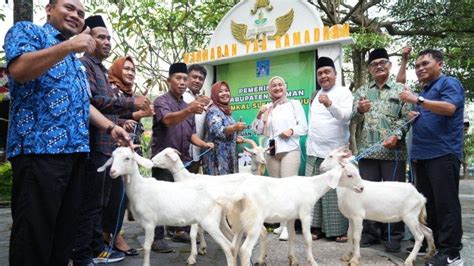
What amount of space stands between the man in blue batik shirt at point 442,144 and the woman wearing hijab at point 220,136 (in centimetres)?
211

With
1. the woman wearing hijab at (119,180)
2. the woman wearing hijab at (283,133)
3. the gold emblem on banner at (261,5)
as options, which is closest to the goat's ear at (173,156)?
the woman wearing hijab at (119,180)

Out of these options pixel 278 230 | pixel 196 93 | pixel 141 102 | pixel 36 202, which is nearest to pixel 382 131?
pixel 278 230

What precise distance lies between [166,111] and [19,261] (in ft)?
8.41

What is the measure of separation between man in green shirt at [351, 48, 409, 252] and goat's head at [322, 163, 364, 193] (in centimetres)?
82

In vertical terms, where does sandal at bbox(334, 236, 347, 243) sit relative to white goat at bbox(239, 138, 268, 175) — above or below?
below

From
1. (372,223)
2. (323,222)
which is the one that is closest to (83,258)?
(323,222)

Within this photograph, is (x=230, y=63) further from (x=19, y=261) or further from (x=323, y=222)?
(x=19, y=261)

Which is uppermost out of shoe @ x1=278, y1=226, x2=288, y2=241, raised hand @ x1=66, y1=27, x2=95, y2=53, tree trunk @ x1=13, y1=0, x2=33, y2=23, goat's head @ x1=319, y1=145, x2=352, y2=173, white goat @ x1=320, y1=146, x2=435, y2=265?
tree trunk @ x1=13, y1=0, x2=33, y2=23

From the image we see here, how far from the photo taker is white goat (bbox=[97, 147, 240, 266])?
383 cm

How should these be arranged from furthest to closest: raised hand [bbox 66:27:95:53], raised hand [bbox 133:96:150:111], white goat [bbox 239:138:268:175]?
white goat [bbox 239:138:268:175] < raised hand [bbox 133:96:150:111] < raised hand [bbox 66:27:95:53]

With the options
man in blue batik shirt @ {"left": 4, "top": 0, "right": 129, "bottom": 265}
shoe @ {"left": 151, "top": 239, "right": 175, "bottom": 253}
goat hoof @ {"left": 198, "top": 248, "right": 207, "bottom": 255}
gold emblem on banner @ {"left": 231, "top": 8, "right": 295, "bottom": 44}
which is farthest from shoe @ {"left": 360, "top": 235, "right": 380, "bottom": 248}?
man in blue batik shirt @ {"left": 4, "top": 0, "right": 129, "bottom": 265}

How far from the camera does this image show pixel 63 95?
8.16 ft

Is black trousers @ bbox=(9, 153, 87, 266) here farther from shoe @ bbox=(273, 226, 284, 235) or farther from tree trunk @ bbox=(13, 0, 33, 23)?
shoe @ bbox=(273, 226, 284, 235)

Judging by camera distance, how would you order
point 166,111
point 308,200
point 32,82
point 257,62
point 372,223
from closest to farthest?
point 32,82 < point 308,200 < point 166,111 < point 372,223 < point 257,62
